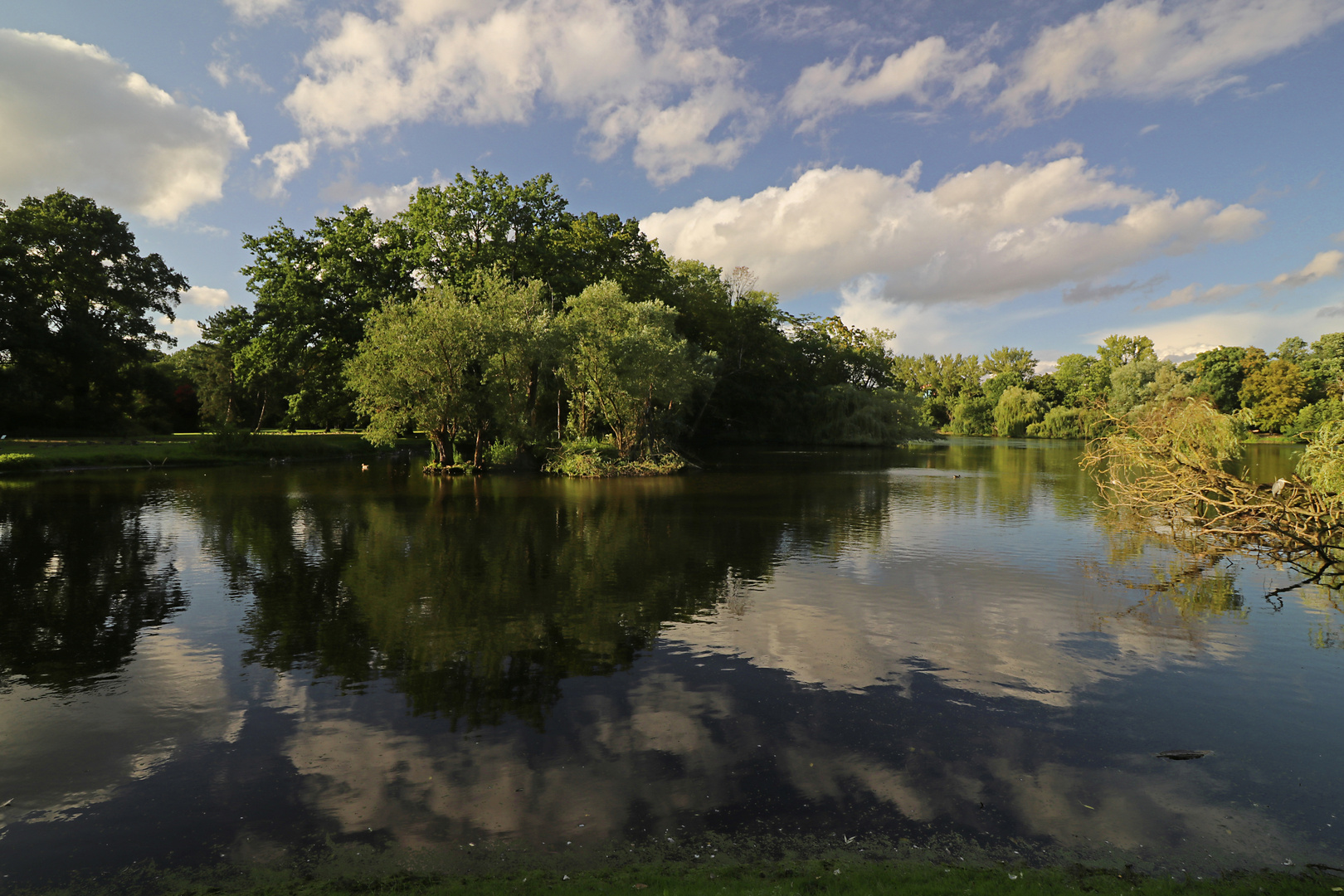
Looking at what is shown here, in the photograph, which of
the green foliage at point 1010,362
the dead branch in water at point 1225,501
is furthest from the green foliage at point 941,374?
the dead branch in water at point 1225,501

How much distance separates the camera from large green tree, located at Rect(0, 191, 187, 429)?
170 ft

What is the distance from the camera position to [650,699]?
9.02 metres

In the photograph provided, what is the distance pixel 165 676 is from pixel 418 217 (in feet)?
155

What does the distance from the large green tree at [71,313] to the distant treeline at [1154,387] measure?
271 ft

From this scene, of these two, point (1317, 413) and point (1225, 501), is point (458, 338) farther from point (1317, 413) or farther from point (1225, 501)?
point (1317, 413)

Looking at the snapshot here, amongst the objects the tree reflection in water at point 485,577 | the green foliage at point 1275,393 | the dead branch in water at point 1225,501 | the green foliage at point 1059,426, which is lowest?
the tree reflection in water at point 485,577

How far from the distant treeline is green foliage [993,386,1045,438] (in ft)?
0.37

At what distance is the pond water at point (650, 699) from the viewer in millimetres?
6254

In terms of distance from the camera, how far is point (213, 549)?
1844cm

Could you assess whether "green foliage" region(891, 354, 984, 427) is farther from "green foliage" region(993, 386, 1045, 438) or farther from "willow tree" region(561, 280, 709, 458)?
"willow tree" region(561, 280, 709, 458)

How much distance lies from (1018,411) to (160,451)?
330ft

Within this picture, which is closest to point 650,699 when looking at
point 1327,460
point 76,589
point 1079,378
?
point 76,589

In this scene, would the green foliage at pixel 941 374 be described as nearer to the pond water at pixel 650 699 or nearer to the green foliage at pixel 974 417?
the green foliage at pixel 974 417

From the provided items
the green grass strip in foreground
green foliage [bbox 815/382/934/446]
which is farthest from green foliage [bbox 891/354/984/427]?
the green grass strip in foreground
